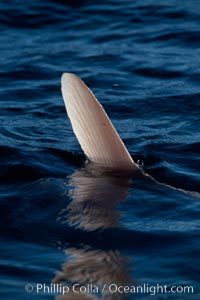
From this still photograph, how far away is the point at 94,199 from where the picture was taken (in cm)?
460

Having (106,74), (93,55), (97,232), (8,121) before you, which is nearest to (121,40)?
(93,55)

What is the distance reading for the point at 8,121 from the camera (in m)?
6.43

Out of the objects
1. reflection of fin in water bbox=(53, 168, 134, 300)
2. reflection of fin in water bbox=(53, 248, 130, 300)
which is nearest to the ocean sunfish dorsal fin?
reflection of fin in water bbox=(53, 168, 134, 300)

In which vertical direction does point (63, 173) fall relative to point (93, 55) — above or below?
below

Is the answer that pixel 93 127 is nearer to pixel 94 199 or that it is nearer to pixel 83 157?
pixel 94 199

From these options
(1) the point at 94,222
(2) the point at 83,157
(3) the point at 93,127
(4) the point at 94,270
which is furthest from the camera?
(2) the point at 83,157

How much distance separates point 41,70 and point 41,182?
299 centimetres

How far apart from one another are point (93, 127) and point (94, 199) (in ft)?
1.39

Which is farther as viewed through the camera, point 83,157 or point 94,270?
point 83,157

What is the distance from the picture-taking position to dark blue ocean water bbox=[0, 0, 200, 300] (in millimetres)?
4012

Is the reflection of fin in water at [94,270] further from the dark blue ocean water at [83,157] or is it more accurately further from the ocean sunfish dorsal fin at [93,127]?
the ocean sunfish dorsal fin at [93,127]

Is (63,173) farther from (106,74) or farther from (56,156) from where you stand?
(106,74)

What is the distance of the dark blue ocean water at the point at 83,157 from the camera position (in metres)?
4.01

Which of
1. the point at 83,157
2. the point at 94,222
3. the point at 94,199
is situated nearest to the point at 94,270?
the point at 94,222
